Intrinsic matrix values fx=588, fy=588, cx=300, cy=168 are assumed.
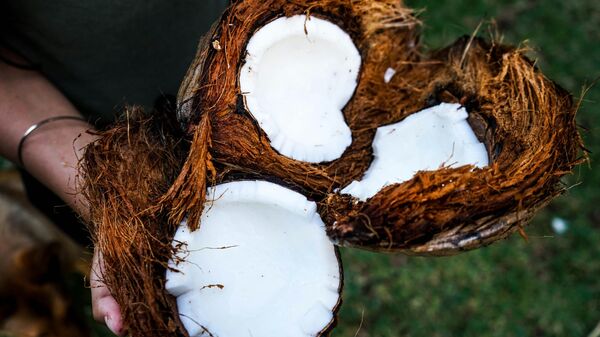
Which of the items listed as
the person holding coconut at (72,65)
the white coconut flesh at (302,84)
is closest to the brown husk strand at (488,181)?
the white coconut flesh at (302,84)

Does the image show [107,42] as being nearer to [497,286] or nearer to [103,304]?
[103,304]

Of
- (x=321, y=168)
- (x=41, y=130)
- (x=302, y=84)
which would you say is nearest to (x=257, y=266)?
(x=321, y=168)

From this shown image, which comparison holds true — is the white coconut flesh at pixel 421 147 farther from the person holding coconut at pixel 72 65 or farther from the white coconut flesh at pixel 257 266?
the person holding coconut at pixel 72 65

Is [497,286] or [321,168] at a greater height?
[321,168]

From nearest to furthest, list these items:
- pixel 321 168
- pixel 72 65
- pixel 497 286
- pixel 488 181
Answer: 1. pixel 488 181
2. pixel 321 168
3. pixel 72 65
4. pixel 497 286

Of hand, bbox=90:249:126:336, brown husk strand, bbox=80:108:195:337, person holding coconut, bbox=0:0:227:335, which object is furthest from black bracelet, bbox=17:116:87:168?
hand, bbox=90:249:126:336

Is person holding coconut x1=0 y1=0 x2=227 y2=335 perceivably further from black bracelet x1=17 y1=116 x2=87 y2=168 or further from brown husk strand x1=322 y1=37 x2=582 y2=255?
brown husk strand x1=322 y1=37 x2=582 y2=255

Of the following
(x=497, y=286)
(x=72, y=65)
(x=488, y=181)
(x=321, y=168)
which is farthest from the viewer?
(x=497, y=286)

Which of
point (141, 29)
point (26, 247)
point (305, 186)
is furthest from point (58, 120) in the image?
point (26, 247)
